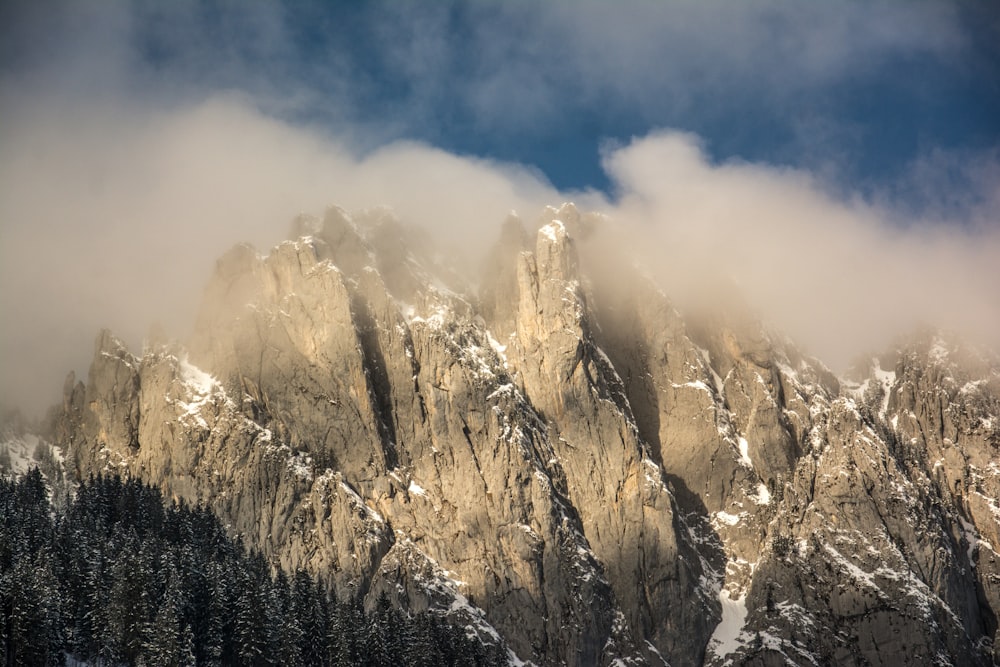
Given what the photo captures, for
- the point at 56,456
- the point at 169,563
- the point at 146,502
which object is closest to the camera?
the point at 169,563

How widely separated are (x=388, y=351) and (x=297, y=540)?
30519mm

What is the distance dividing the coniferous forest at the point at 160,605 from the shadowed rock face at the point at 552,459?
50.0 feet

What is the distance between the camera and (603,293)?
192000mm

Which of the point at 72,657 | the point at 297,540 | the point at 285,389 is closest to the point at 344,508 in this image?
the point at 297,540

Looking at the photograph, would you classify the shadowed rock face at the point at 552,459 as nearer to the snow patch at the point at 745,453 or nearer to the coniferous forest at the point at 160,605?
the snow patch at the point at 745,453

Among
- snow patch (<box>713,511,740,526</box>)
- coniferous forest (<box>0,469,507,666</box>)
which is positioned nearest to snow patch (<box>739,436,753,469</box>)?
snow patch (<box>713,511,740,526</box>)

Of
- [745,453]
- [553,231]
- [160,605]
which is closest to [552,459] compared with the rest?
[745,453]

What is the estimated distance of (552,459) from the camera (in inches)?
6565

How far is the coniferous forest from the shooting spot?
10800cm

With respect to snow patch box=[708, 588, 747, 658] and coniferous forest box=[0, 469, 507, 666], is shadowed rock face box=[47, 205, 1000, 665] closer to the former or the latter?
snow patch box=[708, 588, 747, 658]

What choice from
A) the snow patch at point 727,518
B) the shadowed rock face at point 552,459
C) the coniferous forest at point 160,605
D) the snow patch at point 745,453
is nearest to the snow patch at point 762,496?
the shadowed rock face at point 552,459

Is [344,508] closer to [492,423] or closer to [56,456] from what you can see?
[492,423]

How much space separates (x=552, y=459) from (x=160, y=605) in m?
65.4

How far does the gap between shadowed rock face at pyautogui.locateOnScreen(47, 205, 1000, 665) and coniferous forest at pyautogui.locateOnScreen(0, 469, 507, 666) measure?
15231 millimetres
